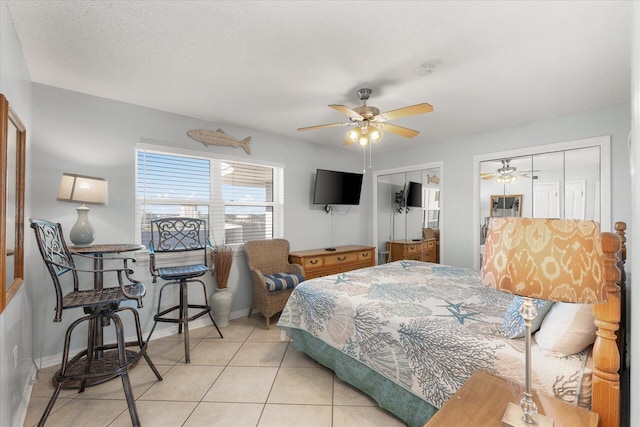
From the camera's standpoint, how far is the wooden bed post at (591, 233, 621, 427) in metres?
1.07

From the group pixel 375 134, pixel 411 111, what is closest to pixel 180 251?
pixel 375 134

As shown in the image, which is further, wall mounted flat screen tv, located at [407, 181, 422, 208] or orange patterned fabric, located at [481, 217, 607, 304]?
wall mounted flat screen tv, located at [407, 181, 422, 208]

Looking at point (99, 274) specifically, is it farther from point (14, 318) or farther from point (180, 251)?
point (180, 251)

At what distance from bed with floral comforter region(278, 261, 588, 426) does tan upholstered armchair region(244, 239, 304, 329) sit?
731 mm

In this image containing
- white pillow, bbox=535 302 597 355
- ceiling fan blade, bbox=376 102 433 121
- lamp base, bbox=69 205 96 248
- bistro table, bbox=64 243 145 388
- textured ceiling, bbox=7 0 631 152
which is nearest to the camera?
white pillow, bbox=535 302 597 355

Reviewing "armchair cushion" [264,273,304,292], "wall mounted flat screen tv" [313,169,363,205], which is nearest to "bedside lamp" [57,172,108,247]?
"armchair cushion" [264,273,304,292]

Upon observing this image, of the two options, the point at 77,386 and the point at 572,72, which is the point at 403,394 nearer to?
the point at 77,386

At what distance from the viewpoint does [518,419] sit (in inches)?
38.8

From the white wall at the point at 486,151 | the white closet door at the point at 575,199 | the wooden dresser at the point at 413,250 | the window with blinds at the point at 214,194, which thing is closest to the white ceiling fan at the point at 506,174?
the white wall at the point at 486,151

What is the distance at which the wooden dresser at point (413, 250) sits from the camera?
4410 millimetres

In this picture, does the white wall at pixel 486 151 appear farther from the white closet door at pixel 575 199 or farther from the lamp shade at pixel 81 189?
the lamp shade at pixel 81 189

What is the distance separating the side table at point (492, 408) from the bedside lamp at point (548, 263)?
10 centimetres

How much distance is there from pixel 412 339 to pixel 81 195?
2797 mm

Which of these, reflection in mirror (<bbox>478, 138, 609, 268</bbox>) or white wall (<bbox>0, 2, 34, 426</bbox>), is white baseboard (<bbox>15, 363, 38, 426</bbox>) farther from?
reflection in mirror (<bbox>478, 138, 609, 268</bbox>)
